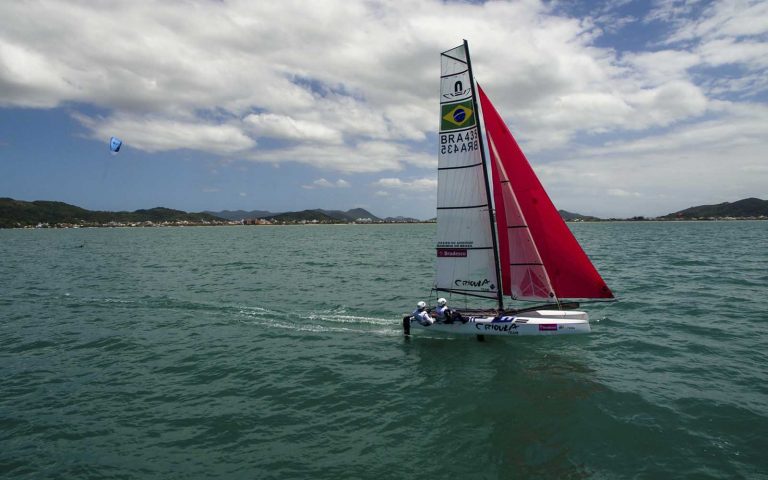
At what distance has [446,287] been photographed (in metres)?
18.2

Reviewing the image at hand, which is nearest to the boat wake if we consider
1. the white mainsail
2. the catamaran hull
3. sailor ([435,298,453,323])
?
sailor ([435,298,453,323])

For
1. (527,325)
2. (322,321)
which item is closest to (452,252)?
(527,325)

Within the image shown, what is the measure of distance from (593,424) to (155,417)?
463 inches

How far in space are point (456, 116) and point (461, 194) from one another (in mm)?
3080

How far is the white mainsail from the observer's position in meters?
16.4

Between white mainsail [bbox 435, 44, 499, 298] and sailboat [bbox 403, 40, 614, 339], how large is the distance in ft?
0.13

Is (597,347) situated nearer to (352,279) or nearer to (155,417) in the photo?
(155,417)

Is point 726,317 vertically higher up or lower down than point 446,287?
lower down

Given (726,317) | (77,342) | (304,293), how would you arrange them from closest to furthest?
(77,342)
(726,317)
(304,293)

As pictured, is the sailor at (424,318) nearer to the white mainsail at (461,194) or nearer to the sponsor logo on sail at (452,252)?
the white mainsail at (461,194)

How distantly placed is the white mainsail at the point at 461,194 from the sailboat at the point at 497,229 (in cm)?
4

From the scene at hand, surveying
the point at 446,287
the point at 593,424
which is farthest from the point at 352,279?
the point at 593,424

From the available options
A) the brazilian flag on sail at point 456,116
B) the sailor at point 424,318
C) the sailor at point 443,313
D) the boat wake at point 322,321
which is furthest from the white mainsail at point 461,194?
the boat wake at point 322,321

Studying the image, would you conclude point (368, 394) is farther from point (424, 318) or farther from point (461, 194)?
point (461, 194)
